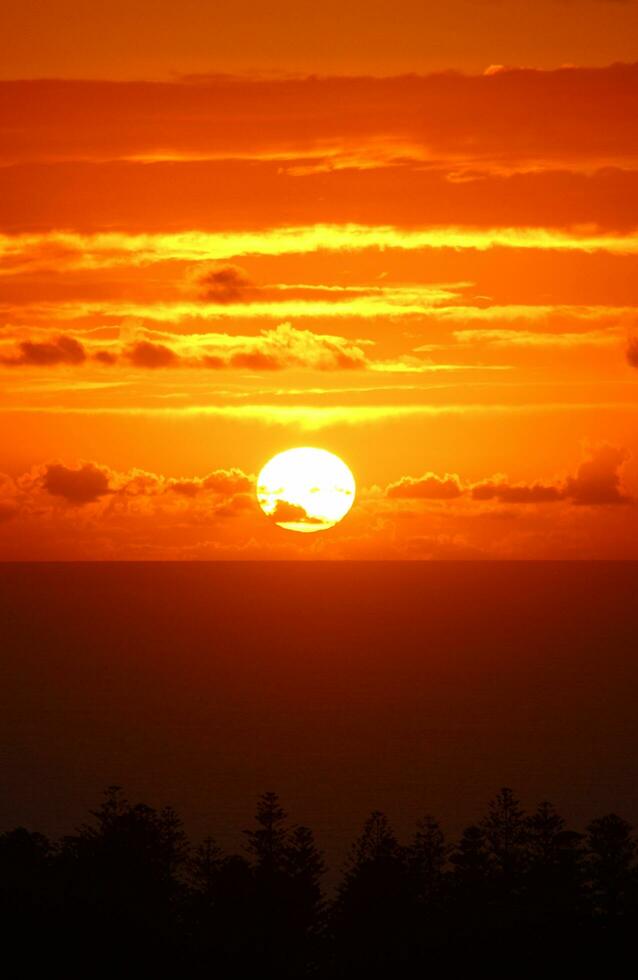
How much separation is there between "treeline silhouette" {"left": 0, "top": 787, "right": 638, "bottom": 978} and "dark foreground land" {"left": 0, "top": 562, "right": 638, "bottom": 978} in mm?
68

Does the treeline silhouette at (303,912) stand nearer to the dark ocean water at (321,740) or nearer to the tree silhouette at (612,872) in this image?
the tree silhouette at (612,872)

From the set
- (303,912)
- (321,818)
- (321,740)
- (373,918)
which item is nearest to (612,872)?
(373,918)

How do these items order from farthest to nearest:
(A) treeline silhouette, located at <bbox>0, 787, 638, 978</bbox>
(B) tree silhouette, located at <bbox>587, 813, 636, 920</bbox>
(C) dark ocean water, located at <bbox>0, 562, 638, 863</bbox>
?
(C) dark ocean water, located at <bbox>0, 562, 638, 863</bbox>
(B) tree silhouette, located at <bbox>587, 813, 636, 920</bbox>
(A) treeline silhouette, located at <bbox>0, 787, 638, 978</bbox>

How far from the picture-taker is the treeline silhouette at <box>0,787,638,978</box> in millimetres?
31453

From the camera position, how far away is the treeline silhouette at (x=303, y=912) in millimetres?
31453

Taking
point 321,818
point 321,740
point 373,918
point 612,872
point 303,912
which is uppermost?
point 321,740

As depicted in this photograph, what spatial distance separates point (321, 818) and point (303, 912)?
203ft

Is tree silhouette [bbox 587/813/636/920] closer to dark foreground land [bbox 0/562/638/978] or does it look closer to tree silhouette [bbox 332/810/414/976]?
dark foreground land [bbox 0/562/638/978]

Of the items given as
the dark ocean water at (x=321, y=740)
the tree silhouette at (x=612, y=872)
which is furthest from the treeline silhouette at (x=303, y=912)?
the dark ocean water at (x=321, y=740)

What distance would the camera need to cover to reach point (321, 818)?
319 feet

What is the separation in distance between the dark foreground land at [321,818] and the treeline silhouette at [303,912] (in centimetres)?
7

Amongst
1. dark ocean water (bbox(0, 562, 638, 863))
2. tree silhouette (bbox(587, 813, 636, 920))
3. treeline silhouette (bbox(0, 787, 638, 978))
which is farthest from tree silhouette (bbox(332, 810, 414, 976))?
dark ocean water (bbox(0, 562, 638, 863))

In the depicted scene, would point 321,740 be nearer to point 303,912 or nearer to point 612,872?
point 612,872

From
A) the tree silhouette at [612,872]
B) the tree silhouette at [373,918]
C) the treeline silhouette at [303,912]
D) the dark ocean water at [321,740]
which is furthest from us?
the dark ocean water at [321,740]
